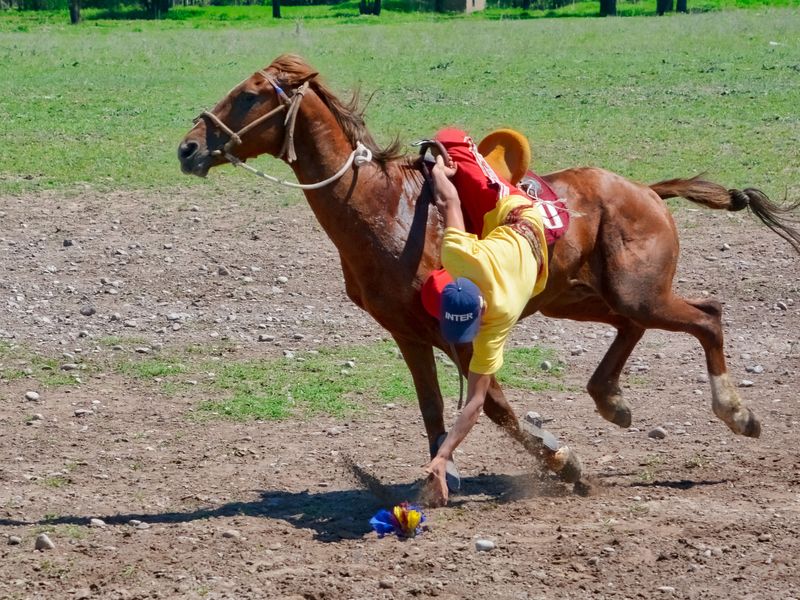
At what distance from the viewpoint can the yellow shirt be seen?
225 inches

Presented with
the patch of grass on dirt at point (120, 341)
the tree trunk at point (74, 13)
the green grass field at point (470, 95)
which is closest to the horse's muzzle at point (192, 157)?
the green grass field at point (470, 95)

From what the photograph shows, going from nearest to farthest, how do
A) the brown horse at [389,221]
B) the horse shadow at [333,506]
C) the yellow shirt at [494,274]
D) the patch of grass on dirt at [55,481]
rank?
the yellow shirt at [494,274]
the horse shadow at [333,506]
the brown horse at [389,221]
the patch of grass on dirt at [55,481]

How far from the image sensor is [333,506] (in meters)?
6.50

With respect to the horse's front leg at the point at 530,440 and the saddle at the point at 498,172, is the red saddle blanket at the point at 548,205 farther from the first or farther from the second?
the horse's front leg at the point at 530,440

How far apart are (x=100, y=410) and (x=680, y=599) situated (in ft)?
13.9

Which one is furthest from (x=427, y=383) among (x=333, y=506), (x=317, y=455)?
(x=317, y=455)

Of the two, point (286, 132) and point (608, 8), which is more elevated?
point (286, 132)

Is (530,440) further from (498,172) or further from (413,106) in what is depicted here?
(413,106)

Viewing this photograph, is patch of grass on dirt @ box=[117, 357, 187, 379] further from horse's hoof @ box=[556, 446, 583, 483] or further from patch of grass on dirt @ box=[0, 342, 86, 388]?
horse's hoof @ box=[556, 446, 583, 483]

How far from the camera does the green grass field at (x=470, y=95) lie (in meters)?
14.6

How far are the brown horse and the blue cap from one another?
1.78 feet

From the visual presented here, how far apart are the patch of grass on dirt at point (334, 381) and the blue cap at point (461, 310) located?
246 cm

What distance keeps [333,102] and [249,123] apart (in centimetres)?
45

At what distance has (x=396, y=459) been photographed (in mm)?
7223
